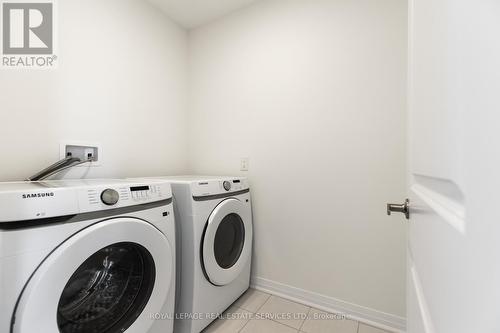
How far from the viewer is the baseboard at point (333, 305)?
3.87 feet

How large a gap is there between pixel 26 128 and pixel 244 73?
54.5 inches

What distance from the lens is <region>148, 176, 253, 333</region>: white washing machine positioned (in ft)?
3.54

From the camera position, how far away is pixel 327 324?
124 centimetres

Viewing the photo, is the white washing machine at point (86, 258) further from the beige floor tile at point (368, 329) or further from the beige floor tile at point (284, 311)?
the beige floor tile at point (368, 329)

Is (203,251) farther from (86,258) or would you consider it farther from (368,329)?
(368,329)

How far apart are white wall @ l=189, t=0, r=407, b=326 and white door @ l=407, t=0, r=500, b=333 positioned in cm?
97

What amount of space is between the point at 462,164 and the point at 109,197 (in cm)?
92

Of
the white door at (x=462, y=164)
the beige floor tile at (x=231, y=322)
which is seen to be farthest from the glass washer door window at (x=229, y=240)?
the white door at (x=462, y=164)

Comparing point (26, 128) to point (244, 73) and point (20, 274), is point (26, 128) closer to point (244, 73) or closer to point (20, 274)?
point (20, 274)

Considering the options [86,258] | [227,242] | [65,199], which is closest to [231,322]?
[227,242]

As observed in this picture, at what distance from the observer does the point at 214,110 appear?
181 centimetres

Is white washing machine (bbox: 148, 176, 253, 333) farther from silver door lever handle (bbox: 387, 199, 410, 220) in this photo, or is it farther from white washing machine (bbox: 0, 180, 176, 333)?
silver door lever handle (bbox: 387, 199, 410, 220)

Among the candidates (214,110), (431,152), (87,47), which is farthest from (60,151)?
(431,152)

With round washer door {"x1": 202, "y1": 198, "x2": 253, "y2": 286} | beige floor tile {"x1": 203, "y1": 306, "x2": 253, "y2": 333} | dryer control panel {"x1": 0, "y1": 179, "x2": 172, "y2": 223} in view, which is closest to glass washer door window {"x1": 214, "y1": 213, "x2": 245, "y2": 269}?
round washer door {"x1": 202, "y1": 198, "x2": 253, "y2": 286}
